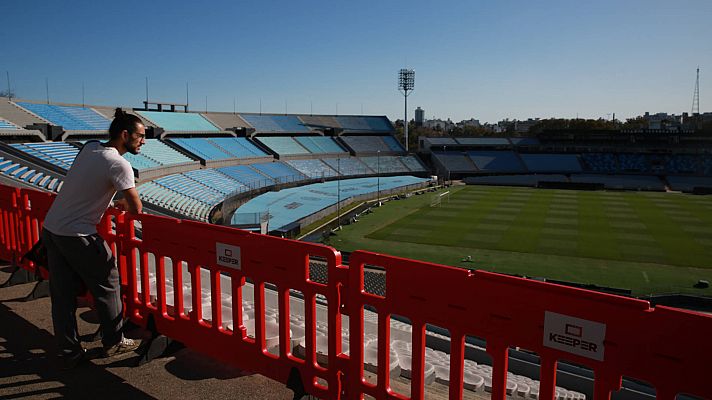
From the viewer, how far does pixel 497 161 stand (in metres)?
69.9

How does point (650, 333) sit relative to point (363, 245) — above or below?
above

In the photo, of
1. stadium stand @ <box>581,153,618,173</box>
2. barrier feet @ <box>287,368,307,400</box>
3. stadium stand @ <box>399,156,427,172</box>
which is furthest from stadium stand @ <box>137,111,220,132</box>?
stadium stand @ <box>581,153,618,173</box>

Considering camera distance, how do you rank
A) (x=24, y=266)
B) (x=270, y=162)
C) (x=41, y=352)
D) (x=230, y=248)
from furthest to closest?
(x=270, y=162), (x=24, y=266), (x=41, y=352), (x=230, y=248)

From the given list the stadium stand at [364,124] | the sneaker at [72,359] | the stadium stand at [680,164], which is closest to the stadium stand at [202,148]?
the stadium stand at [364,124]

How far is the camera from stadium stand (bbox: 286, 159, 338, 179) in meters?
53.3

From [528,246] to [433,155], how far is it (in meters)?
43.7

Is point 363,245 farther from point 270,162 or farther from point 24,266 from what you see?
point 270,162

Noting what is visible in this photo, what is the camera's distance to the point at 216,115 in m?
56.1

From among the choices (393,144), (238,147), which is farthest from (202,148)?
(393,144)

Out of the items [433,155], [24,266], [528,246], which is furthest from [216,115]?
[24,266]

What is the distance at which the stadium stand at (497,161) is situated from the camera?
68.3 meters

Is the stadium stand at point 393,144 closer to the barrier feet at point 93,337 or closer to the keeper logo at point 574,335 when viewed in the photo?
the barrier feet at point 93,337

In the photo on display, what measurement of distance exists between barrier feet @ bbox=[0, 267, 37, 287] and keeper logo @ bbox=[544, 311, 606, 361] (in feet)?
20.8

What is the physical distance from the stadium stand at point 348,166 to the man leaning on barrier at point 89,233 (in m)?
53.1
